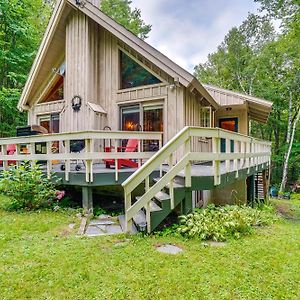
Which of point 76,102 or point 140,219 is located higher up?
point 76,102

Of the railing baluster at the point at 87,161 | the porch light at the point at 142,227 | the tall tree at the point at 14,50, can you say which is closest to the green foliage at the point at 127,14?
the tall tree at the point at 14,50

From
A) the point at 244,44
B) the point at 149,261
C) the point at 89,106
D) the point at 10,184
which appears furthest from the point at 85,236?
the point at 244,44

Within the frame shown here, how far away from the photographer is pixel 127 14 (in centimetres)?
2195

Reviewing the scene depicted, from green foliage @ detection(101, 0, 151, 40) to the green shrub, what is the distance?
1825 cm

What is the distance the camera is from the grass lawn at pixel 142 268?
2654mm

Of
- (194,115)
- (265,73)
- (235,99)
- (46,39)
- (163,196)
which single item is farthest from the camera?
(265,73)

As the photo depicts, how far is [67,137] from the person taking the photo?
584 centimetres

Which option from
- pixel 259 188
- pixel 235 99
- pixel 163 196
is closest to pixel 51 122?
pixel 235 99

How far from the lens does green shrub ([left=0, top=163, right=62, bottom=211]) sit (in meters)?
5.46

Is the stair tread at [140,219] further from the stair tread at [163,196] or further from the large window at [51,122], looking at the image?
the large window at [51,122]

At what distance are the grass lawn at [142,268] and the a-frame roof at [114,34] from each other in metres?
4.62

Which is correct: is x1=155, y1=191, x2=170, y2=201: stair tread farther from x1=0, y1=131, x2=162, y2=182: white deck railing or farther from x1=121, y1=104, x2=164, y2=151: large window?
x1=121, y1=104, x2=164, y2=151: large window

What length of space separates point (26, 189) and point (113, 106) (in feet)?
13.8

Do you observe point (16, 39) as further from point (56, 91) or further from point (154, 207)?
point (154, 207)
